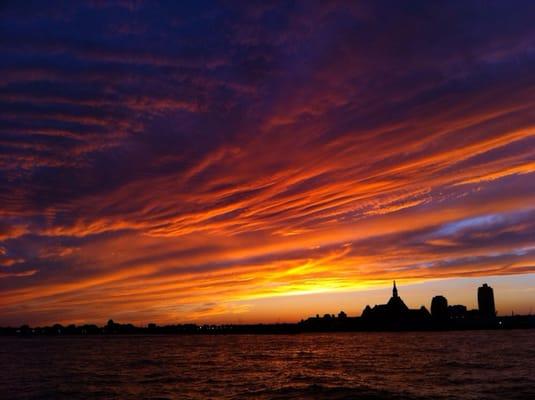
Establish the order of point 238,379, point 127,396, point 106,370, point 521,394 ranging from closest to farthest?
point 521,394 → point 127,396 → point 238,379 → point 106,370

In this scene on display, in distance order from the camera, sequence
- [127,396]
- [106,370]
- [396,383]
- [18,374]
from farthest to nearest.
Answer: [106,370] → [18,374] → [396,383] → [127,396]

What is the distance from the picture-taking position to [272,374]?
67000mm

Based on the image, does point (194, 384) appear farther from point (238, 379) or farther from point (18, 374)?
point (18, 374)

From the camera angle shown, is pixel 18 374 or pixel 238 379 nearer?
pixel 238 379

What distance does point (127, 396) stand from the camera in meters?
48.7

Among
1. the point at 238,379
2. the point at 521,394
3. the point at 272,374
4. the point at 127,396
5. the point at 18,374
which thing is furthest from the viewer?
the point at 18,374

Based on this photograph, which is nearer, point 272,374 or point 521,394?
point 521,394

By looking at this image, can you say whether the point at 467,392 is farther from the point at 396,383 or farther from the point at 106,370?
the point at 106,370

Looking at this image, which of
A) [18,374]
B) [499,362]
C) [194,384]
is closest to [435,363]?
[499,362]

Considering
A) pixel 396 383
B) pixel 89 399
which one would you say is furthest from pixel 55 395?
pixel 396 383

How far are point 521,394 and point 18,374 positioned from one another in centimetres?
6663

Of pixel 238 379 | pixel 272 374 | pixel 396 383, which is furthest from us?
pixel 272 374

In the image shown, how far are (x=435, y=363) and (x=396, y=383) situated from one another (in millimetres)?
28511

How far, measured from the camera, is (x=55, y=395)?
50.2m
